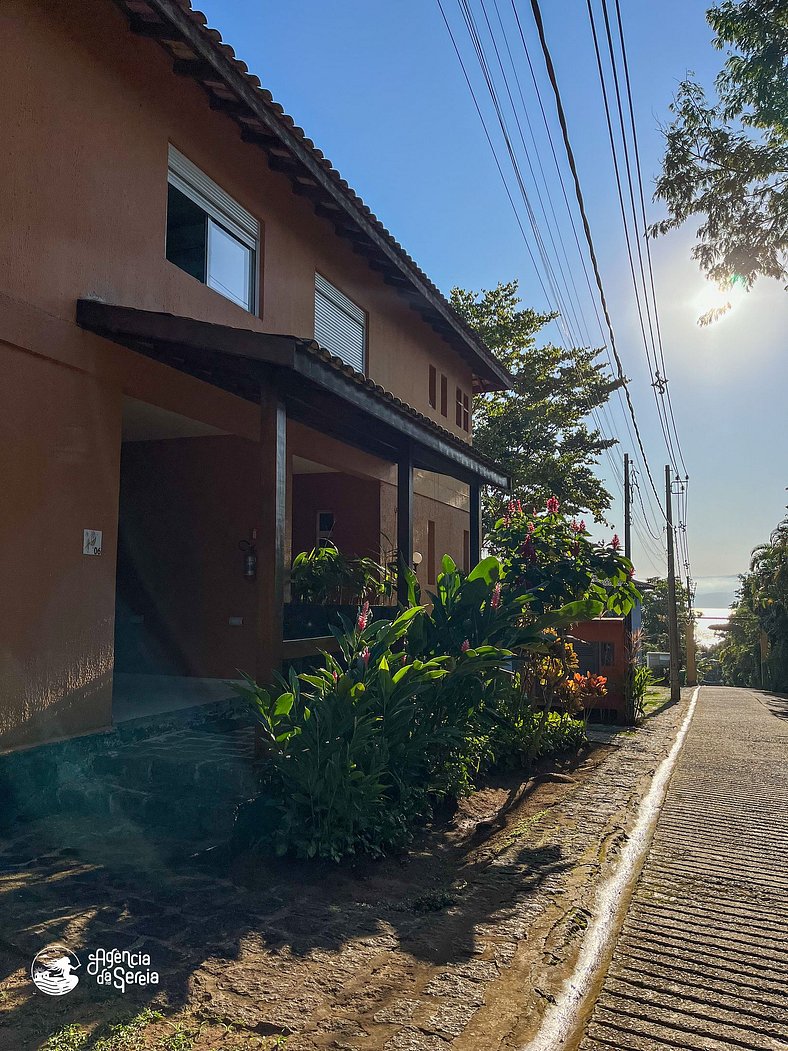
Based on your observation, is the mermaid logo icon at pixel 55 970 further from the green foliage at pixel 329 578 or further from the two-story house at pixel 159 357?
the green foliage at pixel 329 578

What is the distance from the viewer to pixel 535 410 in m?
24.4

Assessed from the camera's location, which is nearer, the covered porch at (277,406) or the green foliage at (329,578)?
the covered porch at (277,406)

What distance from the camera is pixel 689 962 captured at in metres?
3.62

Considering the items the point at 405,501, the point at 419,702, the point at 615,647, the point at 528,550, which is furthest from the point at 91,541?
the point at 615,647

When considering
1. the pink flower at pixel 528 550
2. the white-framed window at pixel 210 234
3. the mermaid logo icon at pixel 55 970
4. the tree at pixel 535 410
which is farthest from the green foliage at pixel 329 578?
the tree at pixel 535 410

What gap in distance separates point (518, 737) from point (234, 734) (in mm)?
2846

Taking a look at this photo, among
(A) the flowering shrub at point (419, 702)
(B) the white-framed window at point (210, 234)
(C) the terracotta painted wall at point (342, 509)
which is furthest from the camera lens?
(C) the terracotta painted wall at point (342, 509)

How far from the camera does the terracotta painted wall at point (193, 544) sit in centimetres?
893

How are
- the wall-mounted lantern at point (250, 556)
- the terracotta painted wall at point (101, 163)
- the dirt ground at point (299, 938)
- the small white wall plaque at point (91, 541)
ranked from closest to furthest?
the dirt ground at point (299, 938) → the terracotta painted wall at point (101, 163) → the small white wall plaque at point (91, 541) → the wall-mounted lantern at point (250, 556)

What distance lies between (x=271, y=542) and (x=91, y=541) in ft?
4.85

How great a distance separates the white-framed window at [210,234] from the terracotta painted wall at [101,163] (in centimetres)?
13

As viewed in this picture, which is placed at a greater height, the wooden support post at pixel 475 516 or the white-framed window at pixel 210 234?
the white-framed window at pixel 210 234

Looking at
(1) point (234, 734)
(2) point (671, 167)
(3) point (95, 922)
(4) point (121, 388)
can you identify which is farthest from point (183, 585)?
(2) point (671, 167)

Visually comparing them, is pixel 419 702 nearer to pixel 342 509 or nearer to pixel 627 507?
pixel 342 509
